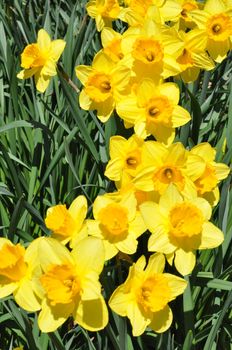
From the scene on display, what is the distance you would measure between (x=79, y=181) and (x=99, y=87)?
0.30m

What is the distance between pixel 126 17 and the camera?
1650 mm

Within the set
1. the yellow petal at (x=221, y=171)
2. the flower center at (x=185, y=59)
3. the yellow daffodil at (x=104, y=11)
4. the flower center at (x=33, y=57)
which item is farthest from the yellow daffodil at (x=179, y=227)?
the yellow daffodil at (x=104, y=11)

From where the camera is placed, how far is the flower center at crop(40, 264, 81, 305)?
3.24 feet

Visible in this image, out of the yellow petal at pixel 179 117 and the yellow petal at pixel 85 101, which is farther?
the yellow petal at pixel 85 101

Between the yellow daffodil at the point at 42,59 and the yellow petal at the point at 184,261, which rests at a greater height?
the yellow daffodil at the point at 42,59

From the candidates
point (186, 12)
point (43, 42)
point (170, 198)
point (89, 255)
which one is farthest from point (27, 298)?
point (186, 12)

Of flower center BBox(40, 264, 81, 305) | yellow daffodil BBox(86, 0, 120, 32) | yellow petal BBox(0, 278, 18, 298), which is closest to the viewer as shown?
flower center BBox(40, 264, 81, 305)

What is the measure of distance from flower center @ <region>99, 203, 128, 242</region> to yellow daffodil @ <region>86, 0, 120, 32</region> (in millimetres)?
949

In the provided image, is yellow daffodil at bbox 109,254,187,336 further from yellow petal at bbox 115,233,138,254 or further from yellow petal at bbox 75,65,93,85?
yellow petal at bbox 75,65,93,85

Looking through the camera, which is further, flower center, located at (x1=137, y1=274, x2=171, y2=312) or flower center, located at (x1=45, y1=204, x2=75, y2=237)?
flower center, located at (x1=45, y1=204, x2=75, y2=237)

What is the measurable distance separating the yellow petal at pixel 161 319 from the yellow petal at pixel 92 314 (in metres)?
0.15

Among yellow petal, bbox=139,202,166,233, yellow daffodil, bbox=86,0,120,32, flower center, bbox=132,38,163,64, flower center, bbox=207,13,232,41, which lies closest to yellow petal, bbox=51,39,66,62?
yellow daffodil, bbox=86,0,120,32

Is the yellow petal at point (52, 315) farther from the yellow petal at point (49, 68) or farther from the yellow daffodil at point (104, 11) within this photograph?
the yellow daffodil at point (104, 11)

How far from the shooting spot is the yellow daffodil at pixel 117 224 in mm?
1178
